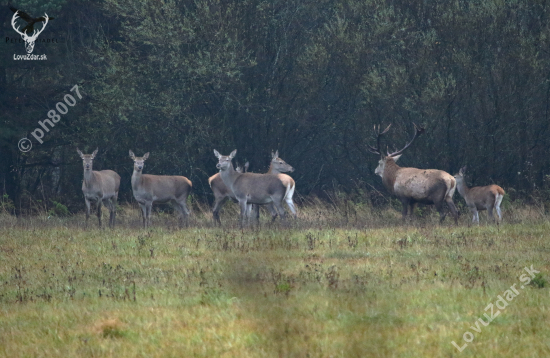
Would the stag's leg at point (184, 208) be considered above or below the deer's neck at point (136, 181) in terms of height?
below

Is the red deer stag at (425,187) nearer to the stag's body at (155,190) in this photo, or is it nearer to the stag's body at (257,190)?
the stag's body at (257,190)

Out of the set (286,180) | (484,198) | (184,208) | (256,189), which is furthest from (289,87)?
(484,198)

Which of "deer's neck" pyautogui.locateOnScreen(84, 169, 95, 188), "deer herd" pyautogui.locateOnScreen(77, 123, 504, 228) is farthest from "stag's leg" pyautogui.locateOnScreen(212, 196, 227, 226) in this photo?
"deer's neck" pyautogui.locateOnScreen(84, 169, 95, 188)

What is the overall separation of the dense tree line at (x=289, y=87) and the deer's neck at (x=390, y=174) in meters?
2.96

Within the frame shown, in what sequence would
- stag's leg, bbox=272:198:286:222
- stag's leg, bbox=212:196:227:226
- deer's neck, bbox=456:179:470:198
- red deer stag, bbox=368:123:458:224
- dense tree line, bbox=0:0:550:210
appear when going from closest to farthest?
red deer stag, bbox=368:123:458:224 → stag's leg, bbox=272:198:286:222 → stag's leg, bbox=212:196:227:226 → deer's neck, bbox=456:179:470:198 → dense tree line, bbox=0:0:550:210

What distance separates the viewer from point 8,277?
9.52 m

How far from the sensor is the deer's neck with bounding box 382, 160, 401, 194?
690 inches

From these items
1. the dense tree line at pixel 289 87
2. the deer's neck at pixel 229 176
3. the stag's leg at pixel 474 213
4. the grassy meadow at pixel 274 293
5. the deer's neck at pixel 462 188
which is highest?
the dense tree line at pixel 289 87

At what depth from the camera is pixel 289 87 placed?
74.8 feet

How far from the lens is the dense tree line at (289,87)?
66.8 feet

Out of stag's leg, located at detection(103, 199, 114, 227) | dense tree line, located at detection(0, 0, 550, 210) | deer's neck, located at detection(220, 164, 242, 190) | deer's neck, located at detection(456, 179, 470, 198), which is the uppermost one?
dense tree line, located at detection(0, 0, 550, 210)

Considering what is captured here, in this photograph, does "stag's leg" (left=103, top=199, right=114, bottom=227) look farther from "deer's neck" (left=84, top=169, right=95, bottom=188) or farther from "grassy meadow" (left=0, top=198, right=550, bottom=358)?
"grassy meadow" (left=0, top=198, right=550, bottom=358)

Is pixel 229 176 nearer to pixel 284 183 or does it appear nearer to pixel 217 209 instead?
pixel 217 209

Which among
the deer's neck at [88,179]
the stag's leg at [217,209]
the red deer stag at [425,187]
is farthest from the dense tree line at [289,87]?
the stag's leg at [217,209]
